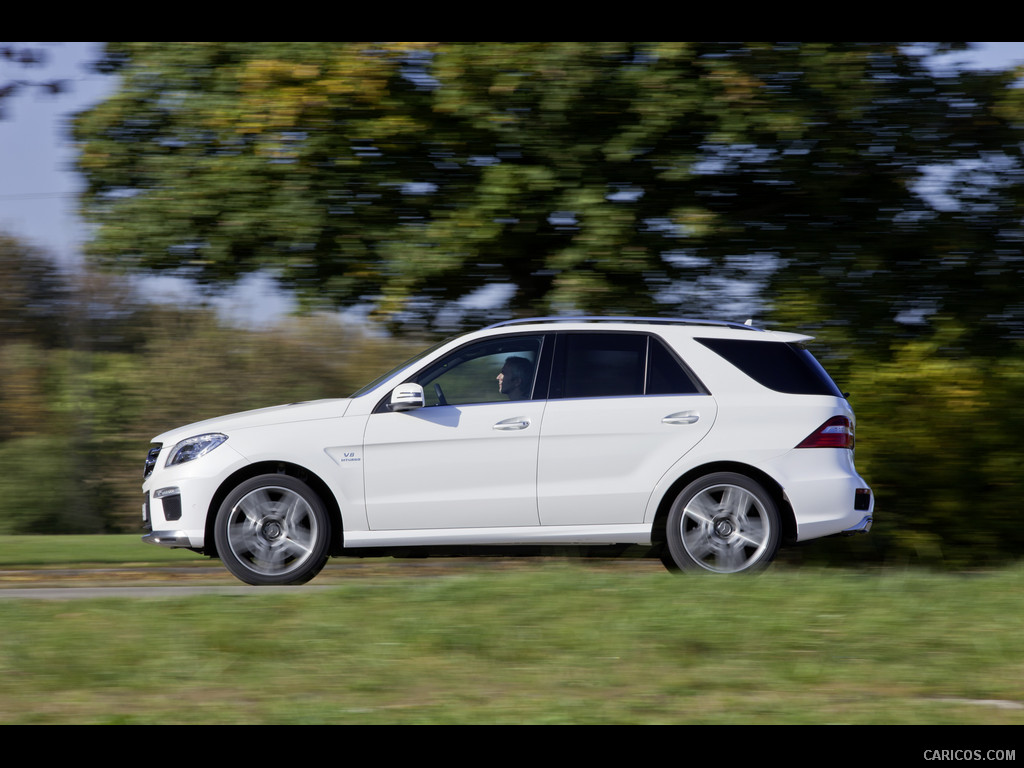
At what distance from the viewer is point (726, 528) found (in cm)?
812

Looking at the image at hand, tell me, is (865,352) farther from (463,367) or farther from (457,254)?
(463,367)

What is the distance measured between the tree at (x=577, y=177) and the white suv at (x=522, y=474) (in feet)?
10.8

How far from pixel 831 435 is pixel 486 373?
7.90 ft

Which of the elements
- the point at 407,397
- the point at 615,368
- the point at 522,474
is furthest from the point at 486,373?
the point at 615,368

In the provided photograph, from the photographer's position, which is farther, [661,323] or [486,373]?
[661,323]

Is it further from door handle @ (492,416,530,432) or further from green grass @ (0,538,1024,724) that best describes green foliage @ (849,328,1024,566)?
door handle @ (492,416,530,432)

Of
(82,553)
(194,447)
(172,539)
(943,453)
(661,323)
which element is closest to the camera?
(172,539)

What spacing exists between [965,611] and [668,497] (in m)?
2.12

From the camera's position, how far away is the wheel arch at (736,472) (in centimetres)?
810

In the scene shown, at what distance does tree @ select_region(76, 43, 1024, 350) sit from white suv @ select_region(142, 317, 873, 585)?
3.30 metres

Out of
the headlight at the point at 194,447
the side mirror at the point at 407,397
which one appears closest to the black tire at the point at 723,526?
the side mirror at the point at 407,397

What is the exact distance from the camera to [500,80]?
1072cm

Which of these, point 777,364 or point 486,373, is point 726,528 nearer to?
point 777,364

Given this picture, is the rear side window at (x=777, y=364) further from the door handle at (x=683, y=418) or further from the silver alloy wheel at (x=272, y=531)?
the silver alloy wheel at (x=272, y=531)
